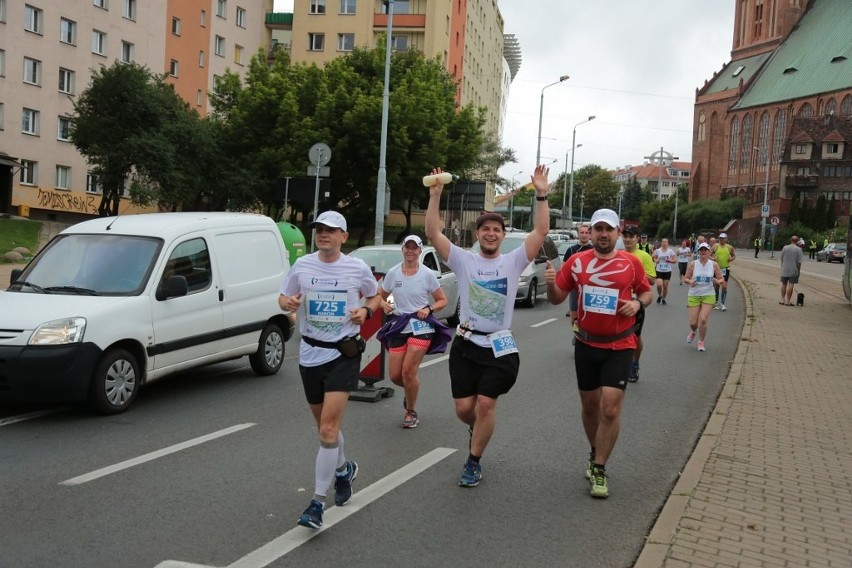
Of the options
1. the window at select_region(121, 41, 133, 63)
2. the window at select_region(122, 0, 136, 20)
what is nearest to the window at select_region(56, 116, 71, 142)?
the window at select_region(121, 41, 133, 63)

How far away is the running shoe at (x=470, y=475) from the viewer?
5.98 m

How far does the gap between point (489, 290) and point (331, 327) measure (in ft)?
3.65

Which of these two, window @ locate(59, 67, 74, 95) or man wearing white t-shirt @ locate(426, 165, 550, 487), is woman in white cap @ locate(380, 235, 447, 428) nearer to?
man wearing white t-shirt @ locate(426, 165, 550, 487)

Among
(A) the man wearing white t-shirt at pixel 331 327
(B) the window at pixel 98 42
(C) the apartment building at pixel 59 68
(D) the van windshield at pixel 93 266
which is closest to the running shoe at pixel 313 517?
(A) the man wearing white t-shirt at pixel 331 327

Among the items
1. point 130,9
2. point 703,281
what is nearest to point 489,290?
point 703,281

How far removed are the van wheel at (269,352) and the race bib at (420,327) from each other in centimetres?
287

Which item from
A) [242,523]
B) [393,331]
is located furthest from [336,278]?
[393,331]

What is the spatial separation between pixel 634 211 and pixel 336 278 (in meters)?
153

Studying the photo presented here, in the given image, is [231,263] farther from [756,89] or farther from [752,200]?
[756,89]

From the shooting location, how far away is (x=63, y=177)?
156 ft

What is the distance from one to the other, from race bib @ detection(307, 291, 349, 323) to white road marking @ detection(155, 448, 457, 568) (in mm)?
1131

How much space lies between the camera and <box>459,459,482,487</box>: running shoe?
236 inches

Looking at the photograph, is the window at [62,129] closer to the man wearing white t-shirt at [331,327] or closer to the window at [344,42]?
the window at [344,42]

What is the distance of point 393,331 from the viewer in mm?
8305
